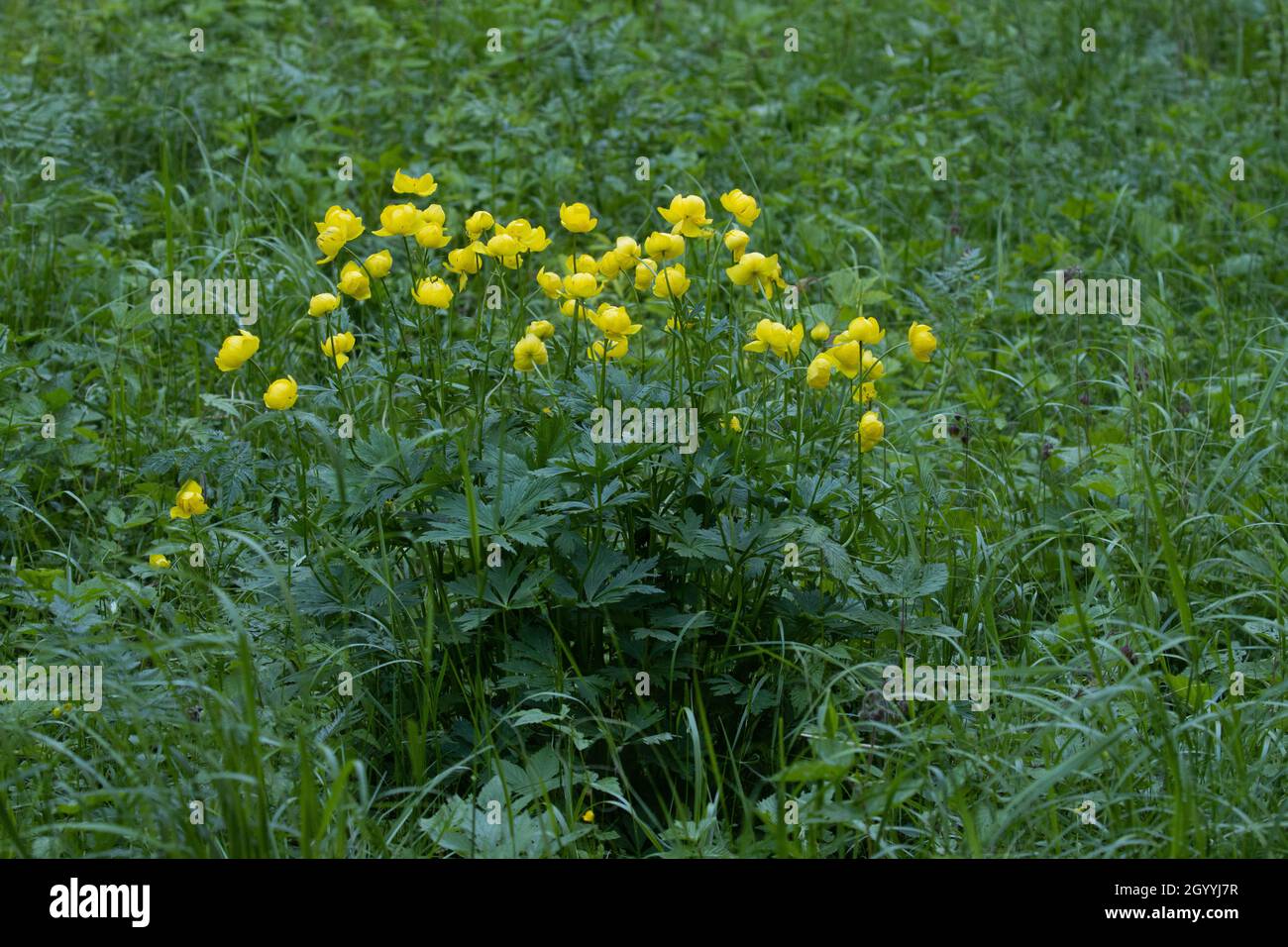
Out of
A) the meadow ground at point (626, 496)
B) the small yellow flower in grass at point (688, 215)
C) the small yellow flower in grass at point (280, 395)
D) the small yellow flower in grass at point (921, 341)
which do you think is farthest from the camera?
the small yellow flower in grass at point (688, 215)

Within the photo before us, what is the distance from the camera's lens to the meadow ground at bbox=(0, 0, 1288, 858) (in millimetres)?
2318

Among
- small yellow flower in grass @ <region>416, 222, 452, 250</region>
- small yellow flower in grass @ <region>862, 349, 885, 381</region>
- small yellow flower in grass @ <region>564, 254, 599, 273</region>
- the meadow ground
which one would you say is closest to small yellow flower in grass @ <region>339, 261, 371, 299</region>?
the meadow ground

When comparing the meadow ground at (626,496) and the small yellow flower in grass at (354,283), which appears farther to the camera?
the small yellow flower in grass at (354,283)

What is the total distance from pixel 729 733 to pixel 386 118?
3.64 meters

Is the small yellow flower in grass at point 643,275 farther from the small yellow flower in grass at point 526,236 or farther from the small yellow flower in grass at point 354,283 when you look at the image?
the small yellow flower in grass at point 354,283

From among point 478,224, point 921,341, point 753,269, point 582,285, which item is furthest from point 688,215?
point 921,341

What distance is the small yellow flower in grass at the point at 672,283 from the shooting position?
2615 millimetres

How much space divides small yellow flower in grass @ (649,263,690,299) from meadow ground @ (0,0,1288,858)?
0.02 m

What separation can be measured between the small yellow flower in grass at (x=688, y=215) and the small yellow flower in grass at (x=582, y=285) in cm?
26

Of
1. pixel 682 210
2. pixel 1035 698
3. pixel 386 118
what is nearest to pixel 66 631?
pixel 682 210

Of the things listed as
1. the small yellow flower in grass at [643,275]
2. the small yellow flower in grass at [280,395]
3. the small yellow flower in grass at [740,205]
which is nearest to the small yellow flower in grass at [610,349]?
the small yellow flower in grass at [643,275]

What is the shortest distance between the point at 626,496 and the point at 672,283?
1.48ft
